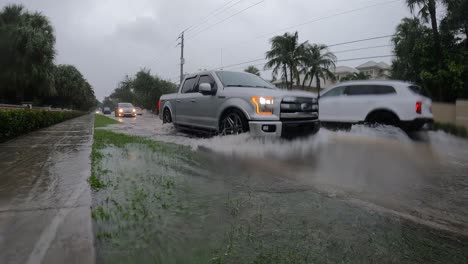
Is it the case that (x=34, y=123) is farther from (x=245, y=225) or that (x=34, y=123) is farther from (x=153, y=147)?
(x=245, y=225)

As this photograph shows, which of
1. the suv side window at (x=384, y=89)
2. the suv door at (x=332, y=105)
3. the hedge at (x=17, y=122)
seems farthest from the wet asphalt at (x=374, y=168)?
the hedge at (x=17, y=122)

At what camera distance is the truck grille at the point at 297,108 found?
629cm

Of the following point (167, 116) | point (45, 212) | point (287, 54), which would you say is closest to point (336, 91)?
point (167, 116)

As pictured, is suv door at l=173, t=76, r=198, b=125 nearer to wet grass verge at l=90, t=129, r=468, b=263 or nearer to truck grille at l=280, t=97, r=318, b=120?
truck grille at l=280, t=97, r=318, b=120

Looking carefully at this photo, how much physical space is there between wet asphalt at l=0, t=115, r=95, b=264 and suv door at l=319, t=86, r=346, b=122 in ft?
22.4

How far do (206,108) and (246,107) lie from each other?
158cm

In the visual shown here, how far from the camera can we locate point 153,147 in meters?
7.06

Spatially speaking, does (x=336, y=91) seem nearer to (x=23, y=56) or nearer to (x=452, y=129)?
(x=452, y=129)

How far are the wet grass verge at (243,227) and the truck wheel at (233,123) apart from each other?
2.32m

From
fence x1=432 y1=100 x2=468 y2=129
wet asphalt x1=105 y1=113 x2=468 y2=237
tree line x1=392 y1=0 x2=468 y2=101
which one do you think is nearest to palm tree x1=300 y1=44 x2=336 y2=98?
tree line x1=392 y1=0 x2=468 y2=101

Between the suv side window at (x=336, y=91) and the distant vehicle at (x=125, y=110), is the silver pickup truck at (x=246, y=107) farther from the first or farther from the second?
the distant vehicle at (x=125, y=110)

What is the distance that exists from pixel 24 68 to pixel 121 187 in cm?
2375

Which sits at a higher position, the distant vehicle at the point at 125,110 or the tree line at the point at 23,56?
the tree line at the point at 23,56

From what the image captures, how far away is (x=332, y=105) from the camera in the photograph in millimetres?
9469
